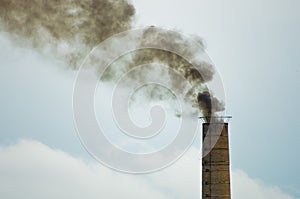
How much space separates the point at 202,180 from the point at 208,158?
3.89 ft

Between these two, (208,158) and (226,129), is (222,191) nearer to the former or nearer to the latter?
(208,158)

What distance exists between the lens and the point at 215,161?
2117 cm

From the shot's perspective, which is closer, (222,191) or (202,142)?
(222,191)

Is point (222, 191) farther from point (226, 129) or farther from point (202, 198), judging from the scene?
point (226, 129)

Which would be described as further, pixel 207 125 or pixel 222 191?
pixel 207 125

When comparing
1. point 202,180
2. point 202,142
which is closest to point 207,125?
point 202,142

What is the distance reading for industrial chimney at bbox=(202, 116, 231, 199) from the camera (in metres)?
20.6

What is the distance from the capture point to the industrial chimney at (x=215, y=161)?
20594 millimetres

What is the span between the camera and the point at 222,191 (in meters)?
A: 20.5

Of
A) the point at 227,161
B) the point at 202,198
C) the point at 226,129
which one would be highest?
the point at 226,129

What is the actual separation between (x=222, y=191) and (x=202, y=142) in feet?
9.30

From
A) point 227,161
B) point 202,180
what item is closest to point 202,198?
point 202,180

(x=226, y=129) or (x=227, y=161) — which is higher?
(x=226, y=129)

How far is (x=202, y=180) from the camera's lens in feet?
69.9
